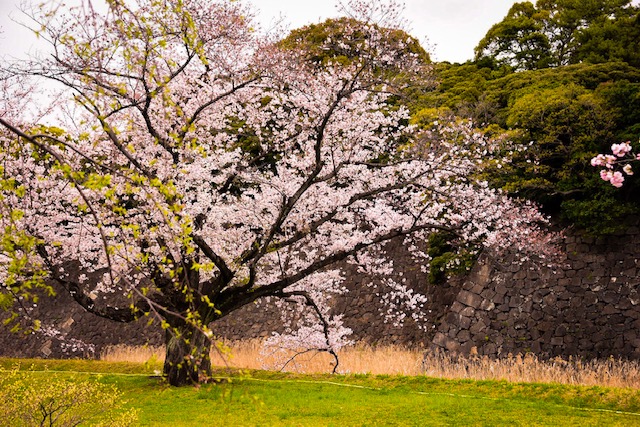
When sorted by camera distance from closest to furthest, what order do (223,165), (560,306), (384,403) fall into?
(384,403) → (223,165) → (560,306)

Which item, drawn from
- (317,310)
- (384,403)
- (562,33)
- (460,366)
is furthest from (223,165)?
(562,33)

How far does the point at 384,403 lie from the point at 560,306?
22.3 feet

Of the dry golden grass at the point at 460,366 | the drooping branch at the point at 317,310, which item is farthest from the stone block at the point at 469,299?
the drooping branch at the point at 317,310

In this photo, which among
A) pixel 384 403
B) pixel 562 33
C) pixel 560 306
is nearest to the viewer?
pixel 384 403

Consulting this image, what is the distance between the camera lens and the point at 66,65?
9125 millimetres

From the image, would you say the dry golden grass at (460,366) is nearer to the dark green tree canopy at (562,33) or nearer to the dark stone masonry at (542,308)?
the dark stone masonry at (542,308)

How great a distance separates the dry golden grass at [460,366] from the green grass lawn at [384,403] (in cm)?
105

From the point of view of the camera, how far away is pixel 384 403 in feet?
32.8

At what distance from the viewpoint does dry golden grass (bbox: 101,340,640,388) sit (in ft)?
40.2

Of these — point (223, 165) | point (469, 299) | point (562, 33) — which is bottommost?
point (469, 299)

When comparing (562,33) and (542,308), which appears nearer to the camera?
(542,308)

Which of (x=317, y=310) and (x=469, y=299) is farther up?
(x=469, y=299)

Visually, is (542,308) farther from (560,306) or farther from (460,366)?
(460,366)

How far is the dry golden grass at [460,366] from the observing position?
1224cm
